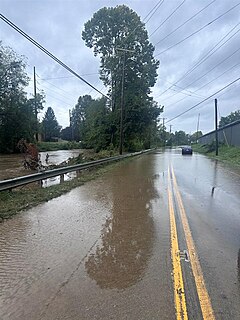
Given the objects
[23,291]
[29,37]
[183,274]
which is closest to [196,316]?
[183,274]

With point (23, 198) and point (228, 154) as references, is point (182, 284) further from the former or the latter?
point (228, 154)

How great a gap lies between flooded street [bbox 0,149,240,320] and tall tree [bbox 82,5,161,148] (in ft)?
116

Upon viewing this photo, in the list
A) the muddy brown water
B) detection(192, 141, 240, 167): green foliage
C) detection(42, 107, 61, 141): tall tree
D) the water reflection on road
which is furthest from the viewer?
detection(42, 107, 61, 141): tall tree

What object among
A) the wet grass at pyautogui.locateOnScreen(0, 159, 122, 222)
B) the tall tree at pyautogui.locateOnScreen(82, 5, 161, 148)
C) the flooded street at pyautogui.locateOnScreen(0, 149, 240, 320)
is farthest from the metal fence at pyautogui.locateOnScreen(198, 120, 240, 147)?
the flooded street at pyautogui.locateOnScreen(0, 149, 240, 320)

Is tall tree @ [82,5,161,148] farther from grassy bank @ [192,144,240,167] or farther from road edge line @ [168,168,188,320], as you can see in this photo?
road edge line @ [168,168,188,320]

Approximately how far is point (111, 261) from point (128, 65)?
4218 cm

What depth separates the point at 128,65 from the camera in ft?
144

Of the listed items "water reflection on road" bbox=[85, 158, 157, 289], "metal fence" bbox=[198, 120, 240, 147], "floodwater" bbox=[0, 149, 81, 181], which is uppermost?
"metal fence" bbox=[198, 120, 240, 147]

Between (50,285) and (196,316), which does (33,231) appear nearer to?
(50,285)

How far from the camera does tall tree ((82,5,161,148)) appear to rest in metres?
43.3

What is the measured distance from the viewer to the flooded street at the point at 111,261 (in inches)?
131

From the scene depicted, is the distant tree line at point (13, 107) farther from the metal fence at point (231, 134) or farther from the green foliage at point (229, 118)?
the green foliage at point (229, 118)

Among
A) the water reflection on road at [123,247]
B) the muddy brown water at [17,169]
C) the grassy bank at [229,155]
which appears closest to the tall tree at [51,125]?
the grassy bank at [229,155]

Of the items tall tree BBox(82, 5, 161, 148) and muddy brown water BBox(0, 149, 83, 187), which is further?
tall tree BBox(82, 5, 161, 148)
